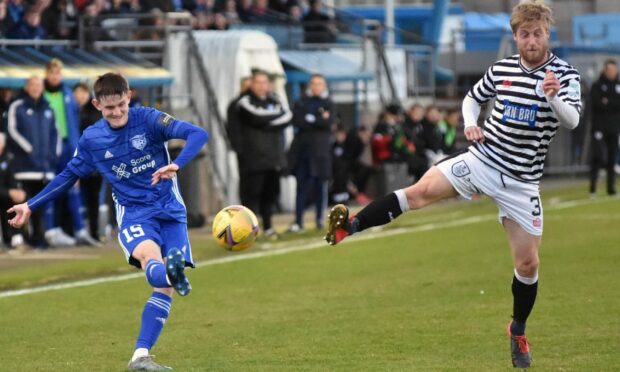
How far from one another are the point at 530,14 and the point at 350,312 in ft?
14.4

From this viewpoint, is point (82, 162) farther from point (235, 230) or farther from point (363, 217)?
point (363, 217)

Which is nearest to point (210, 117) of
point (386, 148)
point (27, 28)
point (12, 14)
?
point (27, 28)

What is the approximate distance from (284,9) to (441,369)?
2248cm

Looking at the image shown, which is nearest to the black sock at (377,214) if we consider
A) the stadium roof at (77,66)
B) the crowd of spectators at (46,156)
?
the crowd of spectators at (46,156)

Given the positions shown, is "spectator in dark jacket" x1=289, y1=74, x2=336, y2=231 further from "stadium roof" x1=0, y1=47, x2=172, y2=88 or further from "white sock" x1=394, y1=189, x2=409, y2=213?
"white sock" x1=394, y1=189, x2=409, y2=213

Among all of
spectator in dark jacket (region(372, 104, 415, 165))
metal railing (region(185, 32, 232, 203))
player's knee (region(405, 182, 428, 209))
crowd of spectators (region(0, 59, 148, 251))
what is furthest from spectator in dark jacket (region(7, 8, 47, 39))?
player's knee (region(405, 182, 428, 209))

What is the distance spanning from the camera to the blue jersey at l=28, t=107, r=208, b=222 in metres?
9.92

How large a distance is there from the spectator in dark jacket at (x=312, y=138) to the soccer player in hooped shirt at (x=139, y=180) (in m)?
11.3

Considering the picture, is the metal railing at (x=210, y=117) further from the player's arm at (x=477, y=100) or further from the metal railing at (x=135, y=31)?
the player's arm at (x=477, y=100)

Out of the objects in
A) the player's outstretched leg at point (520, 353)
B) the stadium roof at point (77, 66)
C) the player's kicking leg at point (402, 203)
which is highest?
the player's kicking leg at point (402, 203)

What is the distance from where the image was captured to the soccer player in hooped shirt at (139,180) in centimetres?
973

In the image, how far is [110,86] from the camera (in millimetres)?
9617

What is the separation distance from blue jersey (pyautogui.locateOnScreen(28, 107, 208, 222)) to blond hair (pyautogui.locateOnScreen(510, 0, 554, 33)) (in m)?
2.24

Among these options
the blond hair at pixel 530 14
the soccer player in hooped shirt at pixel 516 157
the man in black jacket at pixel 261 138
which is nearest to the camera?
the blond hair at pixel 530 14
